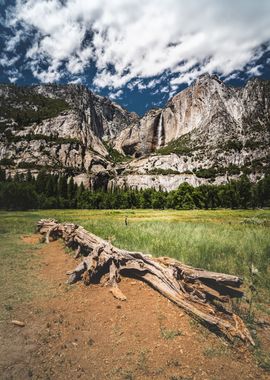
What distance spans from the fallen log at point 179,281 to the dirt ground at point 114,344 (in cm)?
32

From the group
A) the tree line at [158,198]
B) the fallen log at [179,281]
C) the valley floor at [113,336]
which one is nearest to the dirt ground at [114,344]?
the valley floor at [113,336]

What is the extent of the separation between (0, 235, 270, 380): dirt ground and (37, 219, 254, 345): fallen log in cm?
32

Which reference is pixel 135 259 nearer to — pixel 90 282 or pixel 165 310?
pixel 90 282

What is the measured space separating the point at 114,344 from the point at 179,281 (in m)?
2.97

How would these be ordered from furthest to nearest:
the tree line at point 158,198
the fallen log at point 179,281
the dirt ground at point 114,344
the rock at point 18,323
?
the tree line at point 158,198 → the rock at point 18,323 → the fallen log at point 179,281 → the dirt ground at point 114,344

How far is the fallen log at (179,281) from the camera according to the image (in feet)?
23.7

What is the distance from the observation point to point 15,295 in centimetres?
999

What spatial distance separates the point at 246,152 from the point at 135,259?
197 meters

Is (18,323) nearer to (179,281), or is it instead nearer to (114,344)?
(114,344)

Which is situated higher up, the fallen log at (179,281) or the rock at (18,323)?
the fallen log at (179,281)

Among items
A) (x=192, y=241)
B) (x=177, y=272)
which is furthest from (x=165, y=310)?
(x=192, y=241)

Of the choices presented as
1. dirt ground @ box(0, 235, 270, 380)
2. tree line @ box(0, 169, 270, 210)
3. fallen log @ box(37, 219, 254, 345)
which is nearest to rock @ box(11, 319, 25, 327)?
dirt ground @ box(0, 235, 270, 380)

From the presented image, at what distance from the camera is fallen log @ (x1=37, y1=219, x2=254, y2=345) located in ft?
23.7

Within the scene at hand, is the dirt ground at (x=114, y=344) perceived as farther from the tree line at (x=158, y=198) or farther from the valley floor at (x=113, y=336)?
the tree line at (x=158, y=198)
